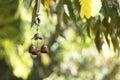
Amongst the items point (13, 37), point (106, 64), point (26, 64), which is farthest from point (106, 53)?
point (13, 37)

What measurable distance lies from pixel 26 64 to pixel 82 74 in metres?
1.23

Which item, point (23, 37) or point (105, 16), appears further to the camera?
point (23, 37)

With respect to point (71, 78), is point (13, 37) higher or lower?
higher

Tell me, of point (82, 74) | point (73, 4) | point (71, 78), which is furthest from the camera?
point (82, 74)

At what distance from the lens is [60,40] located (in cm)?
459

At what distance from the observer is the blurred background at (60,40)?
6.18 ft

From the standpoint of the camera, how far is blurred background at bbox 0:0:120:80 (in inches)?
74.2

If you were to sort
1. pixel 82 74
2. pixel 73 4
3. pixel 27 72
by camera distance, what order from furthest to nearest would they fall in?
pixel 82 74, pixel 27 72, pixel 73 4

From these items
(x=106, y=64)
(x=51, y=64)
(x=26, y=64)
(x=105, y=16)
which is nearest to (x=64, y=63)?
(x=51, y=64)

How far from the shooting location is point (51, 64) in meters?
4.69

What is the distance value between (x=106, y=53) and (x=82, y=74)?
0.45 metres

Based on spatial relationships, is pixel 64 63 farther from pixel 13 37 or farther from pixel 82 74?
pixel 13 37

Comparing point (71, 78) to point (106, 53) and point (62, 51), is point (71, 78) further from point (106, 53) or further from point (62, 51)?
point (106, 53)

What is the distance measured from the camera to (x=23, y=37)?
328 centimetres
